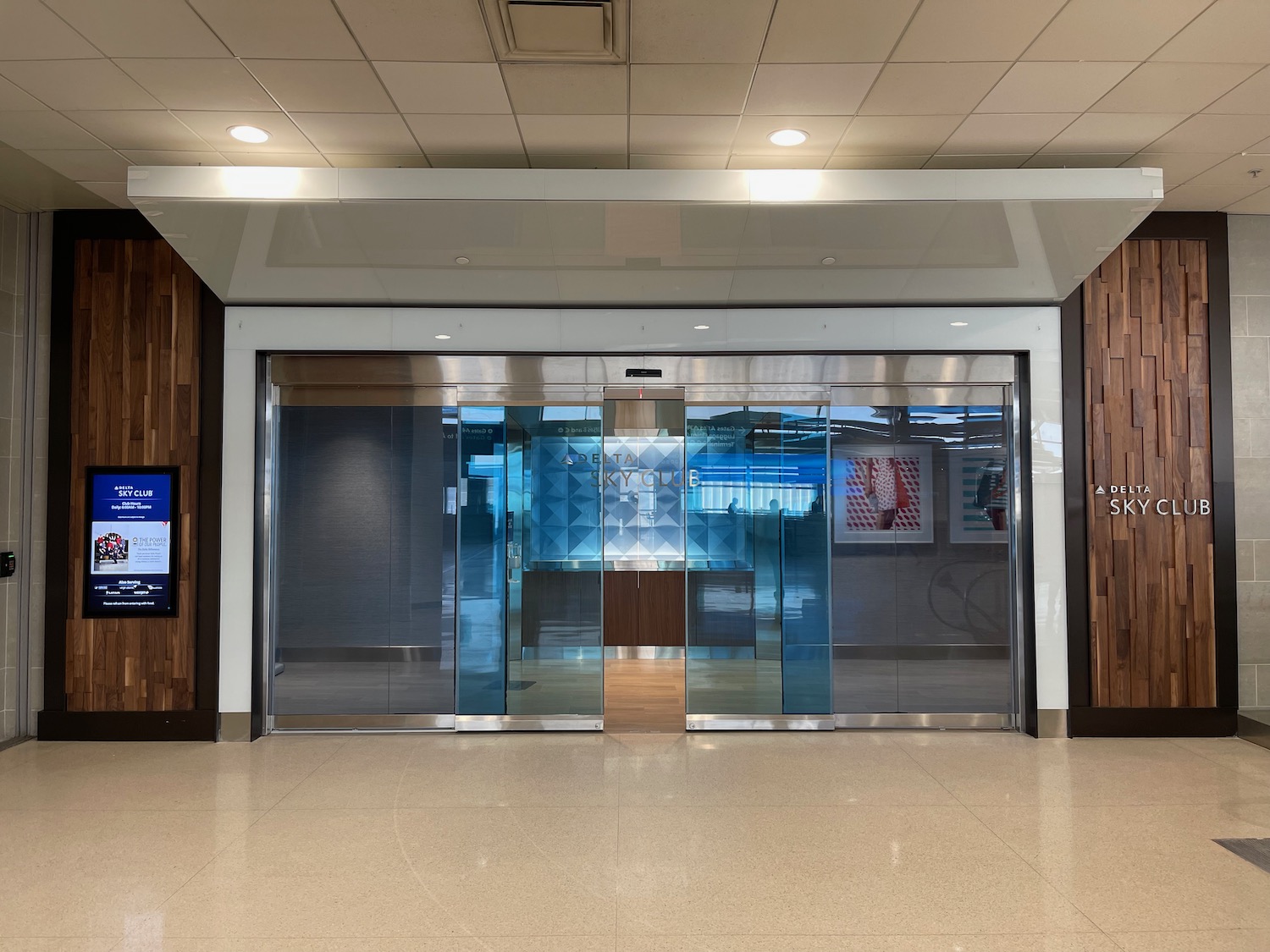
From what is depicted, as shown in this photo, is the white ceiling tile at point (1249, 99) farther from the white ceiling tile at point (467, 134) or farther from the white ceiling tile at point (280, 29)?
the white ceiling tile at point (280, 29)

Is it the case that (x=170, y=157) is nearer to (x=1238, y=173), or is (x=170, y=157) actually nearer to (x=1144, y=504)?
(x=1238, y=173)

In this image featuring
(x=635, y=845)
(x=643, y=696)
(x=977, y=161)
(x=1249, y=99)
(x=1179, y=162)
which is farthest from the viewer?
(x=643, y=696)

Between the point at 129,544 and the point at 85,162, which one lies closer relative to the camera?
the point at 85,162

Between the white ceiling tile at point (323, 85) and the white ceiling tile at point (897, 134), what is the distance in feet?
8.36

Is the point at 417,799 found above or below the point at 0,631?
below

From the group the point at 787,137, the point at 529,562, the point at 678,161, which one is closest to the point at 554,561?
the point at 529,562

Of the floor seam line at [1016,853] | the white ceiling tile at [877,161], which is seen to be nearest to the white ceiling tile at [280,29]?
the white ceiling tile at [877,161]

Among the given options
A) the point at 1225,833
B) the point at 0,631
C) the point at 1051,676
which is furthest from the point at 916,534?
the point at 0,631

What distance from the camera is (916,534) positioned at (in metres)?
6.67

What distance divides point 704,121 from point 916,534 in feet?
11.9

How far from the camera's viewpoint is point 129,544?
6.36 m

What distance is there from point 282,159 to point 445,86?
5.02 ft

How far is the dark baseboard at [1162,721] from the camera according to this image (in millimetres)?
6316

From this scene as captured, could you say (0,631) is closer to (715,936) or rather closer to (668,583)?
(668,583)
